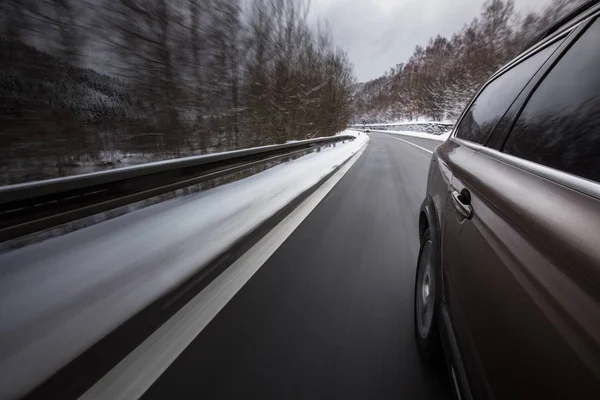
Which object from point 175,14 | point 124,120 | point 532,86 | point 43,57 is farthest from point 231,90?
point 532,86

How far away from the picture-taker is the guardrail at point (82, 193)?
243 centimetres

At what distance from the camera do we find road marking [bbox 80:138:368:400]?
164 centimetres

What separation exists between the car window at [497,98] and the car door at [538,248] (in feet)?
0.09

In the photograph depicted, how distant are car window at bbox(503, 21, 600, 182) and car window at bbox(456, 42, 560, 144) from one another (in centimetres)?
26

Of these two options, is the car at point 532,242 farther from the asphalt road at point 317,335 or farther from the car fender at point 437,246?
the asphalt road at point 317,335

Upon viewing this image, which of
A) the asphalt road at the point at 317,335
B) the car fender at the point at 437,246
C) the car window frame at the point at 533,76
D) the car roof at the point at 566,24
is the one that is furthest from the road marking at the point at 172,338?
the car roof at the point at 566,24

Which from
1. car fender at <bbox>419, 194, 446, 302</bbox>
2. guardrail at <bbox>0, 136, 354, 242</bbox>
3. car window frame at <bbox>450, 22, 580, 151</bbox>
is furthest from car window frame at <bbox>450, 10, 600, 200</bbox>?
guardrail at <bbox>0, 136, 354, 242</bbox>

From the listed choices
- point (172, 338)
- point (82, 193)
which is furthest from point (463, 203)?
point (82, 193)

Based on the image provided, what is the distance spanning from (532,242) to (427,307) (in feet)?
4.16

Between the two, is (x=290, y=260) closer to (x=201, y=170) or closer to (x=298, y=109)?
(x=201, y=170)

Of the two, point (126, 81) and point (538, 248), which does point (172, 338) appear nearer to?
point (538, 248)

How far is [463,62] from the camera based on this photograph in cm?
4516

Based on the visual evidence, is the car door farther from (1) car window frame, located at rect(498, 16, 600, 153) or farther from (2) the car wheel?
(2) the car wheel

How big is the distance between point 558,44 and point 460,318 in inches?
47.6
